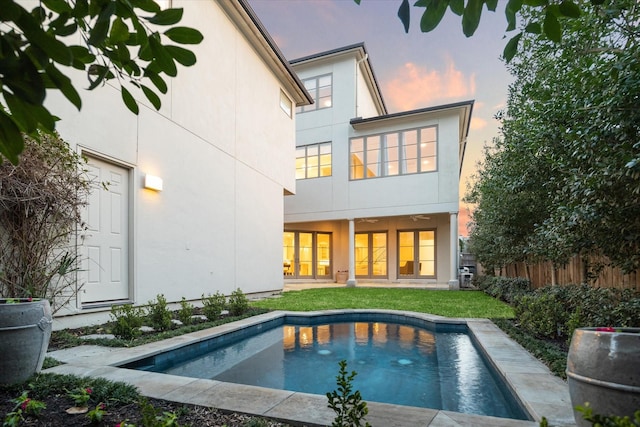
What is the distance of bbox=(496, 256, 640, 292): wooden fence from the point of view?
15.4 ft

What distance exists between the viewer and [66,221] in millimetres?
4766

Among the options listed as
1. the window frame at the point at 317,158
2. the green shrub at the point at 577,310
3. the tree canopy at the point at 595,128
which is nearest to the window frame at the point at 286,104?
the window frame at the point at 317,158

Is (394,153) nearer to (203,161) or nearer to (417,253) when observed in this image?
(417,253)

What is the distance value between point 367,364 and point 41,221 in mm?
4418

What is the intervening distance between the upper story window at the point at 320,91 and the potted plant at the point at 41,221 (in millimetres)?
12269

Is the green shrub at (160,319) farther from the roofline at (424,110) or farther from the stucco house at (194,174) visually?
the roofline at (424,110)

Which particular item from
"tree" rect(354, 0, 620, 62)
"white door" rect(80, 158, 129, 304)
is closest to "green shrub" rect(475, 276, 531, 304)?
"white door" rect(80, 158, 129, 304)

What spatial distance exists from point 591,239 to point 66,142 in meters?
6.54

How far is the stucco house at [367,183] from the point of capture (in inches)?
549

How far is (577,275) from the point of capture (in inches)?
255

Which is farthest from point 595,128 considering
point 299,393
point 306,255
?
point 306,255

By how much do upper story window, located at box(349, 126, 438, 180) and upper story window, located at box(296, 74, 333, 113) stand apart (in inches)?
87.2

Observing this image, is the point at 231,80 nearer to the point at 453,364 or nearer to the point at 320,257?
the point at 453,364

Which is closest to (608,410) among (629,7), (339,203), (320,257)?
(629,7)
